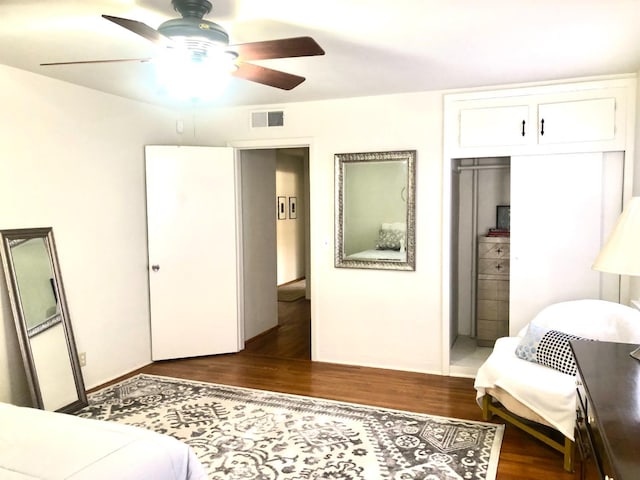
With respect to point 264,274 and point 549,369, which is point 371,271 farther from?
point 549,369

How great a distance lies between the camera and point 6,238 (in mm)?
3314

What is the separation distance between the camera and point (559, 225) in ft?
12.7

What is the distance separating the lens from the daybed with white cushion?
8.91 ft

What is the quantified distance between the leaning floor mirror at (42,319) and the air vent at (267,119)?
2.07 meters

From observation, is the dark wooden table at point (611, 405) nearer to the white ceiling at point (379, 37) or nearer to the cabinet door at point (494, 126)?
the white ceiling at point (379, 37)

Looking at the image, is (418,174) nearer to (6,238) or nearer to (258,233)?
(258,233)

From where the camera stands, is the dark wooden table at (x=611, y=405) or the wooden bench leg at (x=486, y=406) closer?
the dark wooden table at (x=611, y=405)

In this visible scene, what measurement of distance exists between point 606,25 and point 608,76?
1219mm

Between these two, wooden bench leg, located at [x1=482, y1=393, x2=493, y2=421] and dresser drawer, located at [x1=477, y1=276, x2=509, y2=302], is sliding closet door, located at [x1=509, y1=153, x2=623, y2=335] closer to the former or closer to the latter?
dresser drawer, located at [x1=477, y1=276, x2=509, y2=302]

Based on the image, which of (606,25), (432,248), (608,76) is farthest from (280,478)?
(608,76)

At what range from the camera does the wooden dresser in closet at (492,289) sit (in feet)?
15.7

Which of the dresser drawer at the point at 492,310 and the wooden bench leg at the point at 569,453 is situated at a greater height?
the dresser drawer at the point at 492,310

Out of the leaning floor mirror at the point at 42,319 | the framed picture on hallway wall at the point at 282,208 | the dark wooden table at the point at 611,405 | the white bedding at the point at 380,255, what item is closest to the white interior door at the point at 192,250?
the leaning floor mirror at the point at 42,319

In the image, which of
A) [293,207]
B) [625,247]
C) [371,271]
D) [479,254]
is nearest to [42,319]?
[371,271]
